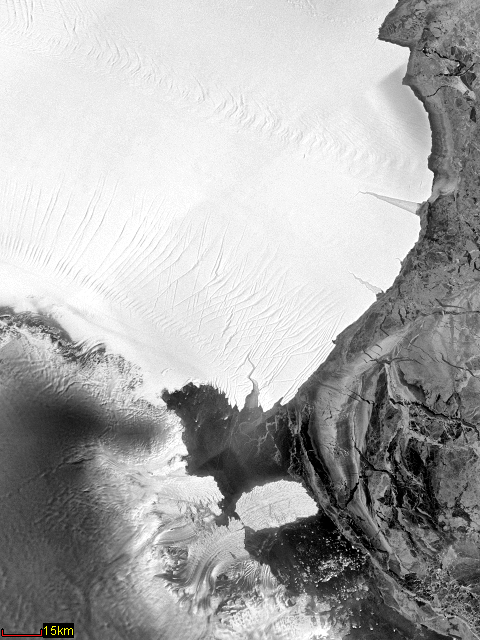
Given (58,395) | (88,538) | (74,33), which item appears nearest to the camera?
(88,538)

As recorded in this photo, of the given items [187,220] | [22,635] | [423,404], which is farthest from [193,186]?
[22,635]

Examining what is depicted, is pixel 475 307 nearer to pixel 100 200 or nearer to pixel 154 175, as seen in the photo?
pixel 154 175

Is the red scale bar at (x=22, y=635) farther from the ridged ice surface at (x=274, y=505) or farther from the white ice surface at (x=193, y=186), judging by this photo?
the white ice surface at (x=193, y=186)

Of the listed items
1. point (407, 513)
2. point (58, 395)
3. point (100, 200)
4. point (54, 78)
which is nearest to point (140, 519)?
point (58, 395)

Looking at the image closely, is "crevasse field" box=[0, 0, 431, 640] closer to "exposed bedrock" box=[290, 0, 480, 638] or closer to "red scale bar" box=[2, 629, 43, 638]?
Result: "exposed bedrock" box=[290, 0, 480, 638]

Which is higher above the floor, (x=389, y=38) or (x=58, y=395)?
(x=389, y=38)

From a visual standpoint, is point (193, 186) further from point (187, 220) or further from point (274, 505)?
point (274, 505)

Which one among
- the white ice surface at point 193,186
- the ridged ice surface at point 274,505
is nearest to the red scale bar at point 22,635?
the ridged ice surface at point 274,505
